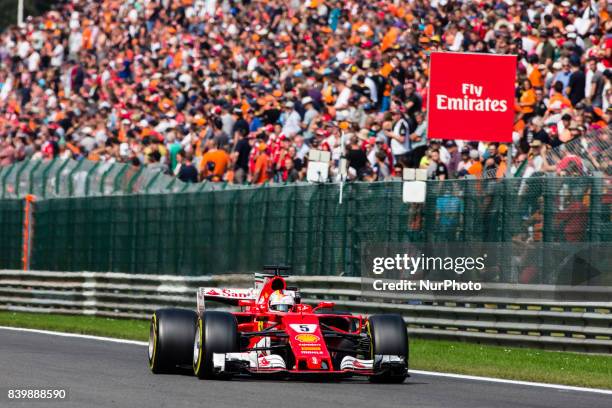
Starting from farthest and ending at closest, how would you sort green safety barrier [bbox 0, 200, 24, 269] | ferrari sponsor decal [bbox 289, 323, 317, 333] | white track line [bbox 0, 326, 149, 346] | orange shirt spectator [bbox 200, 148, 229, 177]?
green safety barrier [bbox 0, 200, 24, 269] < orange shirt spectator [bbox 200, 148, 229, 177] < white track line [bbox 0, 326, 149, 346] < ferrari sponsor decal [bbox 289, 323, 317, 333]

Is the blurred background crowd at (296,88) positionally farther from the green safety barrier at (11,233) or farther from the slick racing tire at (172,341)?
the slick racing tire at (172,341)

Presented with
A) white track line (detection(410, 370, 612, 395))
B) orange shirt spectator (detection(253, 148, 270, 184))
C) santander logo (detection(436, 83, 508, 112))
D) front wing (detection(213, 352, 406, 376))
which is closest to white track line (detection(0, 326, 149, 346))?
orange shirt spectator (detection(253, 148, 270, 184))

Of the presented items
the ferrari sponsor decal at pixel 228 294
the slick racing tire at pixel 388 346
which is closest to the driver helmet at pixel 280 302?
the ferrari sponsor decal at pixel 228 294

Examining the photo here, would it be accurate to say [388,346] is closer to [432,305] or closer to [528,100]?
[432,305]

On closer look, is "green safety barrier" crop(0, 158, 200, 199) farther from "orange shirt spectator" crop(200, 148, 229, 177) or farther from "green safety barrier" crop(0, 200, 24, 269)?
"orange shirt spectator" crop(200, 148, 229, 177)

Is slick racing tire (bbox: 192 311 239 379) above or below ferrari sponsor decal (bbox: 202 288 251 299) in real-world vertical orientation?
below

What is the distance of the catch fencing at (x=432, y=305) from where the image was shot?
17.5m

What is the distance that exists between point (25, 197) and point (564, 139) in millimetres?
11899

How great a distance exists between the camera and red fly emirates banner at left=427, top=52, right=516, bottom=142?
64.4 feet

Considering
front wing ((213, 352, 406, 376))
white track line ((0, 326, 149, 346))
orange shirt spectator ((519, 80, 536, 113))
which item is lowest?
white track line ((0, 326, 149, 346))

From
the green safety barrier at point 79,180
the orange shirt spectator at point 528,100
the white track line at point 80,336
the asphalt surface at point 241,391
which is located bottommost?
the white track line at point 80,336

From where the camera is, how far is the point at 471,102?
19875mm

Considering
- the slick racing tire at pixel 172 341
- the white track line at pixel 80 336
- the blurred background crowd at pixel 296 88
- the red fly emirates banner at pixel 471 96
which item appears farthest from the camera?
the blurred background crowd at pixel 296 88

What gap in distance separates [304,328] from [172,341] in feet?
4.54
